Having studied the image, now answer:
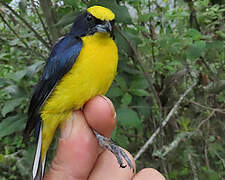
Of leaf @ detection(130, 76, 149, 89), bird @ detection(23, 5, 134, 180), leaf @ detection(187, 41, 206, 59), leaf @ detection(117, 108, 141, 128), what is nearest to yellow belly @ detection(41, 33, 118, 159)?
bird @ detection(23, 5, 134, 180)

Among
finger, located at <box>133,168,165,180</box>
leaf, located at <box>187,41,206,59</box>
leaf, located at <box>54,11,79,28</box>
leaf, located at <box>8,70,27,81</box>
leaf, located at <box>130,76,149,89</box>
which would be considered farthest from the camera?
leaf, located at <box>130,76,149,89</box>

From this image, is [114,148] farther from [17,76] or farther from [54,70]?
[17,76]

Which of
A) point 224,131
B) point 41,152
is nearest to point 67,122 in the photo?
point 41,152

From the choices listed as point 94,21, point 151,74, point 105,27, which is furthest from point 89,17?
point 151,74

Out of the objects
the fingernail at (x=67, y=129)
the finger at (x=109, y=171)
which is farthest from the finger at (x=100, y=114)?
the finger at (x=109, y=171)

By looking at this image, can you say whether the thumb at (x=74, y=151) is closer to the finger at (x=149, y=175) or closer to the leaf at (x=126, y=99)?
the finger at (x=149, y=175)

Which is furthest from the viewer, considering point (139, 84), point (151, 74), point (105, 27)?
point (151, 74)

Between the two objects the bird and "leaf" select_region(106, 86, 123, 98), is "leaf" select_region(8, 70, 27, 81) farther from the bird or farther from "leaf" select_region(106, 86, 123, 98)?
"leaf" select_region(106, 86, 123, 98)

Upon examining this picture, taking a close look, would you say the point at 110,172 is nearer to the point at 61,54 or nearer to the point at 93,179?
the point at 93,179
